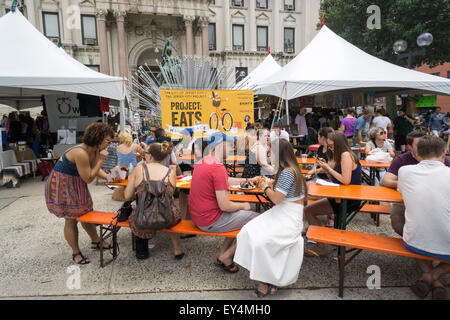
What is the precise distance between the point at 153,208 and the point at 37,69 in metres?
5.22

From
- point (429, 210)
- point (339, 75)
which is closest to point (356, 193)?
point (429, 210)

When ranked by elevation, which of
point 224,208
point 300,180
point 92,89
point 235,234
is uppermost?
point 92,89

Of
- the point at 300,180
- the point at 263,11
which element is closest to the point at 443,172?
the point at 300,180

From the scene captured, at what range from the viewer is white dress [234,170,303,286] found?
→ 246cm

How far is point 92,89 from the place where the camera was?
618 cm

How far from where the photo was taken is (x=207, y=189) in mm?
2891

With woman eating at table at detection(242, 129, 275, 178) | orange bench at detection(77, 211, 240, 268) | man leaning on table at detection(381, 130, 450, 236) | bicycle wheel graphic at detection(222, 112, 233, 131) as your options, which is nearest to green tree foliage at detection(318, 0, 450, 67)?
bicycle wheel graphic at detection(222, 112, 233, 131)

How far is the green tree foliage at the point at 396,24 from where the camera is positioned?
1252cm

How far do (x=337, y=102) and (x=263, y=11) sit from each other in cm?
1888

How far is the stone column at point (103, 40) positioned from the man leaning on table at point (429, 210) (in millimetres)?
22071

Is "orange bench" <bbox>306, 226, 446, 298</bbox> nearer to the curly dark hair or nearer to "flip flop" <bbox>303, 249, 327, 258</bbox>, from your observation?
Answer: "flip flop" <bbox>303, 249, 327, 258</bbox>

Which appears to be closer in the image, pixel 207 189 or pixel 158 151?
pixel 207 189

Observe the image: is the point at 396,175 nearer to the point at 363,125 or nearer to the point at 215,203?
the point at 215,203

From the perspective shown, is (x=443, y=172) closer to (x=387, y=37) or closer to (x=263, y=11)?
(x=387, y=37)
